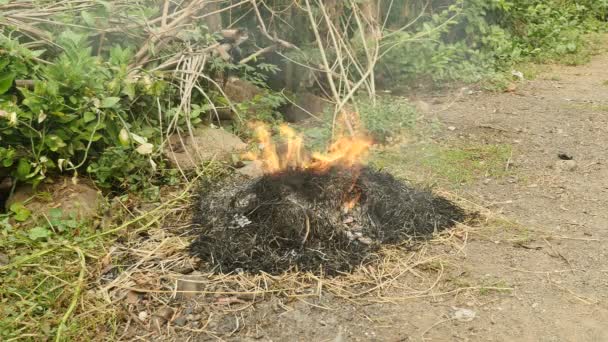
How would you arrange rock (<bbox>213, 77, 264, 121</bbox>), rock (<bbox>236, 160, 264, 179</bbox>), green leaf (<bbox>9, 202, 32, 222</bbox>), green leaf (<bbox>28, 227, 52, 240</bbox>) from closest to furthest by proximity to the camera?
green leaf (<bbox>28, 227, 52, 240</bbox>), green leaf (<bbox>9, 202, 32, 222</bbox>), rock (<bbox>236, 160, 264, 179</bbox>), rock (<bbox>213, 77, 264, 121</bbox>)

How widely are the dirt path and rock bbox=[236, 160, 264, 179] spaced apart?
1449mm

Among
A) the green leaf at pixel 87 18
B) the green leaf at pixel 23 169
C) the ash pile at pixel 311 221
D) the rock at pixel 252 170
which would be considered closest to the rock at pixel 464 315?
the ash pile at pixel 311 221

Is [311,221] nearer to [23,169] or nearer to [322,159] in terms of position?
[322,159]

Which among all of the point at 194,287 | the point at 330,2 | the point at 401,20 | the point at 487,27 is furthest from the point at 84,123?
the point at 487,27

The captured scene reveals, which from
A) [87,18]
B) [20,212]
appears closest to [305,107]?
[87,18]

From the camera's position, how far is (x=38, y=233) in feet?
11.6

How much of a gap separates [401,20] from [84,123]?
15.1 feet

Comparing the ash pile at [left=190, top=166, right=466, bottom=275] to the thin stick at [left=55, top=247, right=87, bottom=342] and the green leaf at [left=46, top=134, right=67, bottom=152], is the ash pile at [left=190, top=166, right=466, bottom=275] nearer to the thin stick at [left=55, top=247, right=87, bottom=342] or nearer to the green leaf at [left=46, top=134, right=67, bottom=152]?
the thin stick at [left=55, top=247, right=87, bottom=342]

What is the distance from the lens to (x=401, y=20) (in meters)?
7.52

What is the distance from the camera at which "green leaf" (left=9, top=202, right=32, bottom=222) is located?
3.70 metres

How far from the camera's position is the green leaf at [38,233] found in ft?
11.6

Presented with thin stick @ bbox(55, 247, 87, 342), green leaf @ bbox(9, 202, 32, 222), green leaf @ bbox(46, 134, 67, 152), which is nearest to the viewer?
thin stick @ bbox(55, 247, 87, 342)

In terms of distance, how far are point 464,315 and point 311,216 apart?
100cm

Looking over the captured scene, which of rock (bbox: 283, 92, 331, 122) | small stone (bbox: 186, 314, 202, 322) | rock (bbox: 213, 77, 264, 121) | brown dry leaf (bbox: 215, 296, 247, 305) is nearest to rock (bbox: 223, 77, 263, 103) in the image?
rock (bbox: 213, 77, 264, 121)
